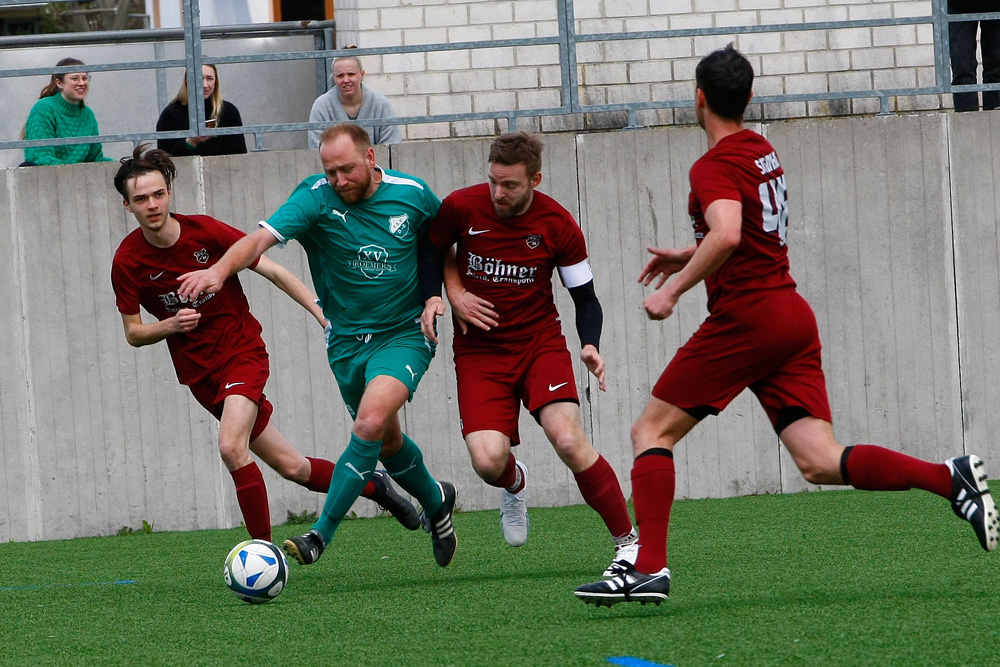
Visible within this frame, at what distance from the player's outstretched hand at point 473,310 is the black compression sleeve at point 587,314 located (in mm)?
355

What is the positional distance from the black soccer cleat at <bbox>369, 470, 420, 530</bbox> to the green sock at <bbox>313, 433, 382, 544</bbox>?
28.0 inches

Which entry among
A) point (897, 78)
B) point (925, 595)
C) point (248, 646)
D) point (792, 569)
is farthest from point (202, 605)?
point (897, 78)

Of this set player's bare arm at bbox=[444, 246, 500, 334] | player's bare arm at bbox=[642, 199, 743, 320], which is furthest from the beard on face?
player's bare arm at bbox=[642, 199, 743, 320]

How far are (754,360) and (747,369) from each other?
1.5 inches

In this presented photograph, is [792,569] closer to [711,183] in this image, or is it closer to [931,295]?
[711,183]

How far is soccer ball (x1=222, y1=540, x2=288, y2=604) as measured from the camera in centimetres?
490

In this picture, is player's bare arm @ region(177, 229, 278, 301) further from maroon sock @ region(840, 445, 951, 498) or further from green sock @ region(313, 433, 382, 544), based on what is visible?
maroon sock @ region(840, 445, 951, 498)

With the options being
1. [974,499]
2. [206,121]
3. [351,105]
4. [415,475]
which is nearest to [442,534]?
[415,475]

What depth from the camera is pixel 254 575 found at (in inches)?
193

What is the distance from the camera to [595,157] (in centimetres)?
895

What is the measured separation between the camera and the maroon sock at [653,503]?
13.8 ft

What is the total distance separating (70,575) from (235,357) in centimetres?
165

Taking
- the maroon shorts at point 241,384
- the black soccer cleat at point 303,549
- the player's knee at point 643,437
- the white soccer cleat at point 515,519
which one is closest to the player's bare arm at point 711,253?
the player's knee at point 643,437

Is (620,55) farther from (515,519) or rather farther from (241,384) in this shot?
(241,384)
